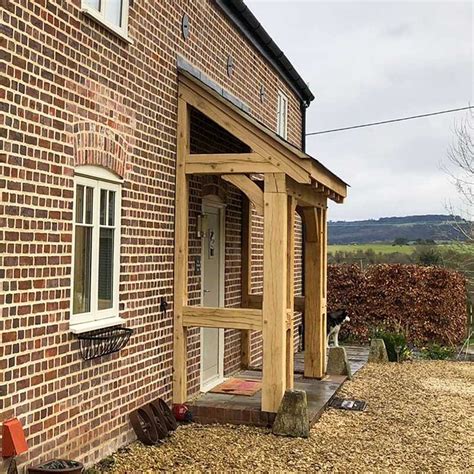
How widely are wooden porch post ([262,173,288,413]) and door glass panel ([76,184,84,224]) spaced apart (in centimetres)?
236

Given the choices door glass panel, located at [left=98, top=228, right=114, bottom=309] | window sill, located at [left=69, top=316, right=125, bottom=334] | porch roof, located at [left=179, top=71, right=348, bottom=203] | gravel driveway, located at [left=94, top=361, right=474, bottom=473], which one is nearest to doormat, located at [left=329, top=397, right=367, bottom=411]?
gravel driveway, located at [left=94, top=361, right=474, bottom=473]

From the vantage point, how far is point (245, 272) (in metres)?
10.5

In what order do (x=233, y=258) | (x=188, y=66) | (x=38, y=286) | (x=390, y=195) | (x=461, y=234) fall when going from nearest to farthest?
(x=38, y=286) < (x=188, y=66) < (x=233, y=258) < (x=461, y=234) < (x=390, y=195)

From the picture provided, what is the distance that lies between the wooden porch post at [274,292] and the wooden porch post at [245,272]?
3203mm

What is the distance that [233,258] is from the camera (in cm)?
1021

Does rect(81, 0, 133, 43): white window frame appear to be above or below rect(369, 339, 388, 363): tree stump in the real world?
above

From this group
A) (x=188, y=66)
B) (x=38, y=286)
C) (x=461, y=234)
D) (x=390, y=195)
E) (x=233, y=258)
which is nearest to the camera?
(x=38, y=286)

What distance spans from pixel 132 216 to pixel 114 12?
206cm

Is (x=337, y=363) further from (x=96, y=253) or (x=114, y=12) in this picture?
(x=114, y=12)

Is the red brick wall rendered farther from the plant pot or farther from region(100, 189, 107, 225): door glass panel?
region(100, 189, 107, 225): door glass panel

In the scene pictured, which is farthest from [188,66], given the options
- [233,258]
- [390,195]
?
[390,195]

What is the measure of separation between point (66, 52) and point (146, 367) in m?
3.41

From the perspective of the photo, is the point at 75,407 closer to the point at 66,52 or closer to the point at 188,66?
the point at 66,52

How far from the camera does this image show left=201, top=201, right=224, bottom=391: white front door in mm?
8992
